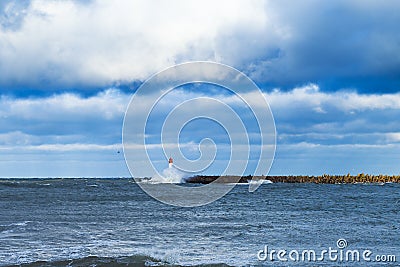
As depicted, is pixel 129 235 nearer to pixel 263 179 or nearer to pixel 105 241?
pixel 105 241

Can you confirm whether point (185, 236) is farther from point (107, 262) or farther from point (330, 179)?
point (330, 179)

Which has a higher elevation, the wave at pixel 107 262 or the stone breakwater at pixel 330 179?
the stone breakwater at pixel 330 179

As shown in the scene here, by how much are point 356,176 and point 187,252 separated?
7511cm

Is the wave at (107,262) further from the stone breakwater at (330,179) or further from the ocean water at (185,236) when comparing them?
the stone breakwater at (330,179)

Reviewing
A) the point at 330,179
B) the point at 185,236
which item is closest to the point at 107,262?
the point at 185,236

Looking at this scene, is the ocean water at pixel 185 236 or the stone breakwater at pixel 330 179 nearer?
the ocean water at pixel 185 236

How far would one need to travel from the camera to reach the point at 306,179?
88.8 metres

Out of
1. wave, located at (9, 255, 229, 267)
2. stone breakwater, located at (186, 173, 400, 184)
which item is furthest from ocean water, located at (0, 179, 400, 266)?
stone breakwater, located at (186, 173, 400, 184)

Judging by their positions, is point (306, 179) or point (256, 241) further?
point (306, 179)

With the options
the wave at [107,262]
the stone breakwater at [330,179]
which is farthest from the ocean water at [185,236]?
the stone breakwater at [330,179]

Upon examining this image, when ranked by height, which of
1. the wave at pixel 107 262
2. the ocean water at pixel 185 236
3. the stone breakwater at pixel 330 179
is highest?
the stone breakwater at pixel 330 179

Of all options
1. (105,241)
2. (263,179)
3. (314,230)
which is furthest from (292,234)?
(263,179)

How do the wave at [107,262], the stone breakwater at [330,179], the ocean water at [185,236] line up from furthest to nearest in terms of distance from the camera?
the stone breakwater at [330,179], the ocean water at [185,236], the wave at [107,262]

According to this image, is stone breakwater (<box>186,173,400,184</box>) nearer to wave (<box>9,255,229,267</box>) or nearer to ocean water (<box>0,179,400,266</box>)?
ocean water (<box>0,179,400,266</box>)
